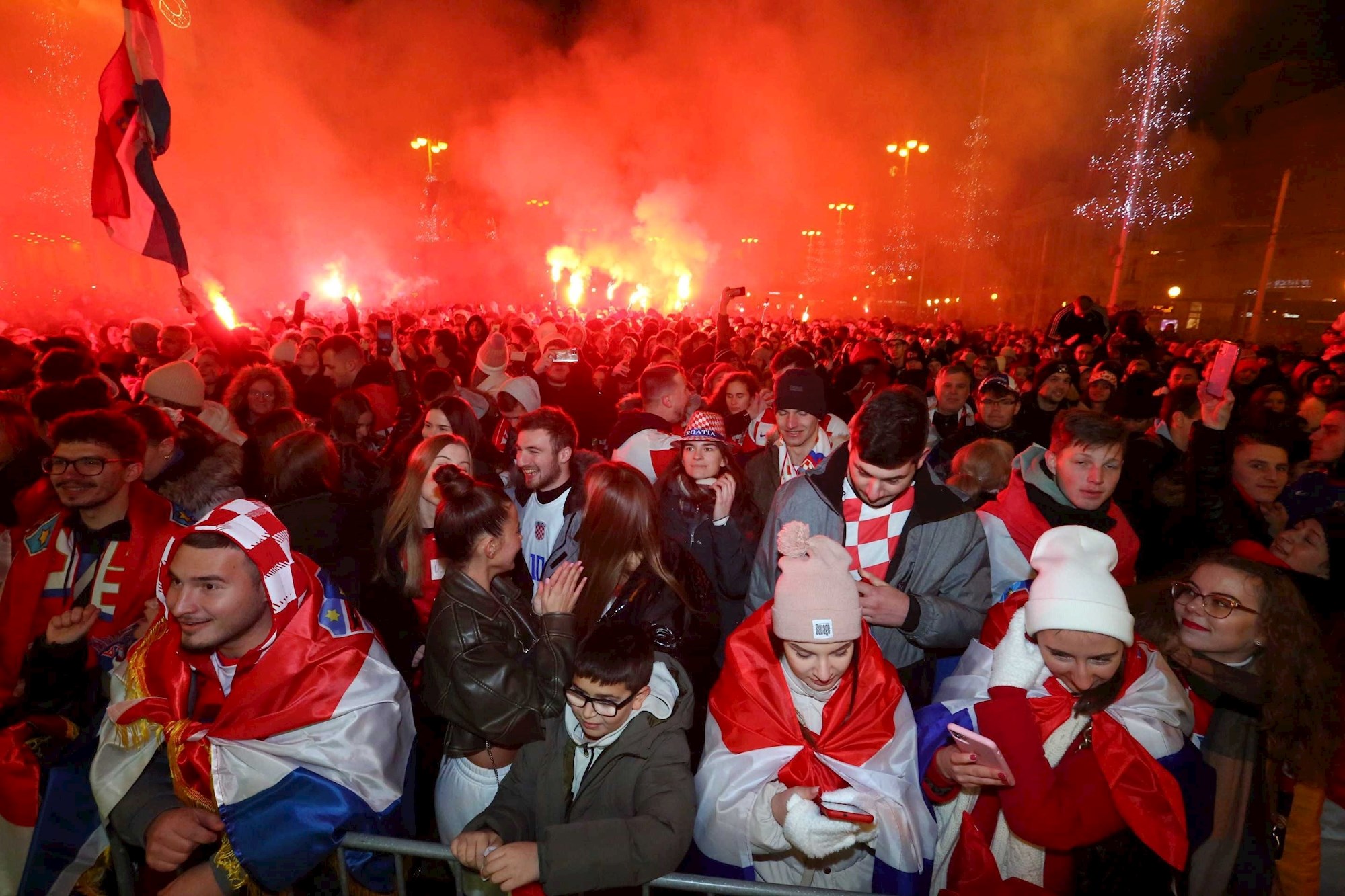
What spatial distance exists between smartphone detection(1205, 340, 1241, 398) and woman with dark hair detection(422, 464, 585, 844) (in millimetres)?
5028

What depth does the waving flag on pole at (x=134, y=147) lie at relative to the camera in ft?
19.8

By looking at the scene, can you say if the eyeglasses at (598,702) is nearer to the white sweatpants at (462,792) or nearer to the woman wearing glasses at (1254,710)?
the white sweatpants at (462,792)

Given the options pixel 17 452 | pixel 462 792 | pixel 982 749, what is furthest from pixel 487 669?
pixel 17 452

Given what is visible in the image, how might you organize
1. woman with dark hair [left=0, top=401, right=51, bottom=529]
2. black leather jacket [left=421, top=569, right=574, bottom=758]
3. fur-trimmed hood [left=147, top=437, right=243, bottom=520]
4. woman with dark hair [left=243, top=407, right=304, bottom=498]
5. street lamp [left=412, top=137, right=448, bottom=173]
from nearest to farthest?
black leather jacket [left=421, top=569, right=574, bottom=758] < fur-trimmed hood [left=147, top=437, right=243, bottom=520] < woman with dark hair [left=0, top=401, right=51, bottom=529] < woman with dark hair [left=243, top=407, right=304, bottom=498] < street lamp [left=412, top=137, right=448, bottom=173]

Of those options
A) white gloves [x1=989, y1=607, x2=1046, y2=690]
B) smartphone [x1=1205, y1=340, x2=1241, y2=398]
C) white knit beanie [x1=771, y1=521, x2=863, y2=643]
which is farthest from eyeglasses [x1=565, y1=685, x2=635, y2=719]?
smartphone [x1=1205, y1=340, x2=1241, y2=398]

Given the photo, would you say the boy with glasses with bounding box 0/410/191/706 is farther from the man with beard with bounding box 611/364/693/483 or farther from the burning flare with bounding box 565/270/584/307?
the burning flare with bounding box 565/270/584/307

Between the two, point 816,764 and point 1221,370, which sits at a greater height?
point 1221,370

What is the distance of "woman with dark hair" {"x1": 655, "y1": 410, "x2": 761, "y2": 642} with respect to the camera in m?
3.91

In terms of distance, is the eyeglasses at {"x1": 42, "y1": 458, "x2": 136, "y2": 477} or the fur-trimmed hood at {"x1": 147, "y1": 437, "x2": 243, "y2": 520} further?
the fur-trimmed hood at {"x1": 147, "y1": 437, "x2": 243, "y2": 520}

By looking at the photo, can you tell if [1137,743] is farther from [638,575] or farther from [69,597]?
[69,597]

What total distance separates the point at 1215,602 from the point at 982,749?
1.15 metres

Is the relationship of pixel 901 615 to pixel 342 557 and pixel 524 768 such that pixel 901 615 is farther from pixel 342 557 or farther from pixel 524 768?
pixel 342 557

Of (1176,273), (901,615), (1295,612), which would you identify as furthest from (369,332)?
(1176,273)

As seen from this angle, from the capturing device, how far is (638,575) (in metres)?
3.18
